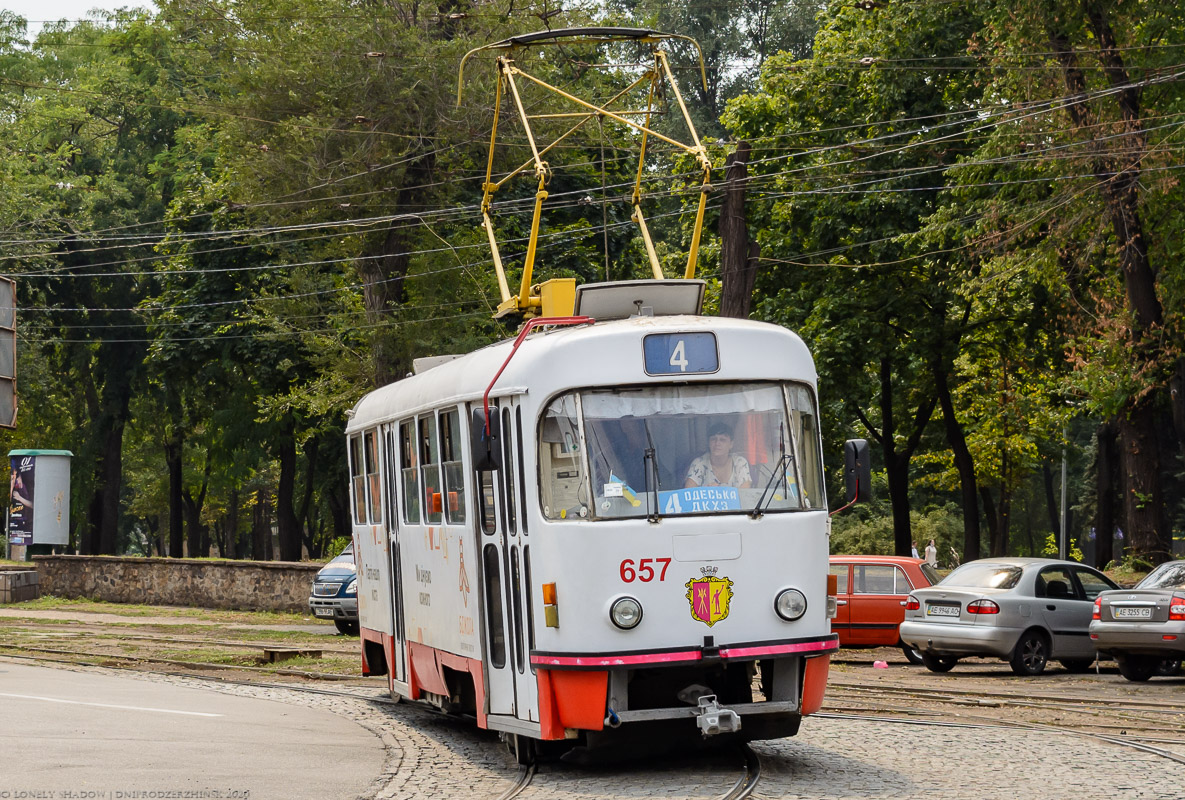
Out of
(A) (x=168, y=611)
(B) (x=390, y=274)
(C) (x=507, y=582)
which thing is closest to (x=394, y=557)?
(C) (x=507, y=582)

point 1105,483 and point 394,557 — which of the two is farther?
point 1105,483

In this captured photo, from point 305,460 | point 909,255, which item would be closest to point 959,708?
point 909,255

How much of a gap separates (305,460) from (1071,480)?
37082 mm

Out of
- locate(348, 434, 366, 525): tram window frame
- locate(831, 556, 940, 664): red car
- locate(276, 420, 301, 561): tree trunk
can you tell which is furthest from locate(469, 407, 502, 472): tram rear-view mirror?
locate(276, 420, 301, 561): tree trunk

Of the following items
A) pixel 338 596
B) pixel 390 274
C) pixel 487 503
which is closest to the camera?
pixel 487 503

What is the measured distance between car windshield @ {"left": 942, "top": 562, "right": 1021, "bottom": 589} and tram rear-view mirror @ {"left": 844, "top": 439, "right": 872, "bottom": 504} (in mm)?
9099

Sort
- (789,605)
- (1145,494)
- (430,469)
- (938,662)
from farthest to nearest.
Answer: (1145,494), (938,662), (430,469), (789,605)

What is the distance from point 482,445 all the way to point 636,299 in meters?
1.79

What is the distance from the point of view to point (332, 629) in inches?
1133

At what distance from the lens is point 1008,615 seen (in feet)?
63.2

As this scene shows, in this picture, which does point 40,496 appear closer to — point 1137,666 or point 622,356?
point 1137,666

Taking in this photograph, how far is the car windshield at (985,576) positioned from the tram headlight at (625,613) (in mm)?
10647

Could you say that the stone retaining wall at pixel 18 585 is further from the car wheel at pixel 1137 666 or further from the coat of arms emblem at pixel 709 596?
the coat of arms emblem at pixel 709 596

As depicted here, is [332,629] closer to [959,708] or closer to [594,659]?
[959,708]
